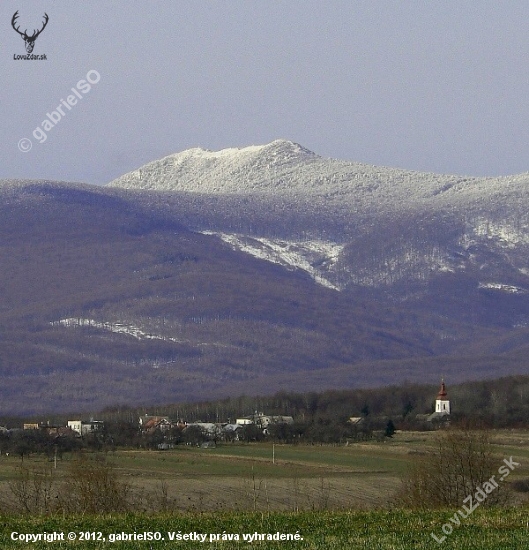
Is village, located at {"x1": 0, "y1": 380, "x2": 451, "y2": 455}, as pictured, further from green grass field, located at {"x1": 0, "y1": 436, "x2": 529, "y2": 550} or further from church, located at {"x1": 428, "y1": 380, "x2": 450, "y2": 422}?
green grass field, located at {"x1": 0, "y1": 436, "x2": 529, "y2": 550}

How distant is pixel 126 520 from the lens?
22.8m

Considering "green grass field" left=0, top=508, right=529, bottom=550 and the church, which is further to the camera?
the church

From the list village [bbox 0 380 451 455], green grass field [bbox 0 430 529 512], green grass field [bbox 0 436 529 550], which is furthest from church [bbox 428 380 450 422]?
green grass field [bbox 0 430 529 512]

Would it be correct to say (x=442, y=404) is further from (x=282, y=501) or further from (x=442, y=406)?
(x=282, y=501)

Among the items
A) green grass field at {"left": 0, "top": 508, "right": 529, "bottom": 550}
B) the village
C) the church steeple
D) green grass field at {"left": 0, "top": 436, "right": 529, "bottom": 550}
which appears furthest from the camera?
the church steeple

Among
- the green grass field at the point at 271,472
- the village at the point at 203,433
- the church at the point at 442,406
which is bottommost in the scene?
the green grass field at the point at 271,472

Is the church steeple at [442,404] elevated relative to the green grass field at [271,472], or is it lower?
elevated

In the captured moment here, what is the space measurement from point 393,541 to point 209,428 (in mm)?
86049

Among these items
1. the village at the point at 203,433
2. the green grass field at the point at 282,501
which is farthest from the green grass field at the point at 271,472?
the village at the point at 203,433

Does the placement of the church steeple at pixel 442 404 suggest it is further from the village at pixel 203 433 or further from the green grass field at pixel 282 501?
the green grass field at pixel 282 501

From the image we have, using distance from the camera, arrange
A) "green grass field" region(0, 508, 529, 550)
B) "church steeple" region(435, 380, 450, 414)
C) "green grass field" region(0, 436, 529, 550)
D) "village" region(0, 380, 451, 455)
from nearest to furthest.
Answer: "green grass field" region(0, 508, 529, 550) < "green grass field" region(0, 436, 529, 550) < "village" region(0, 380, 451, 455) < "church steeple" region(435, 380, 450, 414)

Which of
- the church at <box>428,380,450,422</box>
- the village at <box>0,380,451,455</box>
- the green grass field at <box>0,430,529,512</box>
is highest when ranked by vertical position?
the church at <box>428,380,450,422</box>

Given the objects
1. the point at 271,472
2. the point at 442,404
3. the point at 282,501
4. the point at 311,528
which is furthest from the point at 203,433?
the point at 311,528

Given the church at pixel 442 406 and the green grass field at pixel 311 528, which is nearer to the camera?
the green grass field at pixel 311 528
